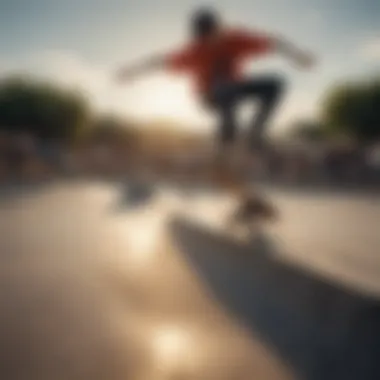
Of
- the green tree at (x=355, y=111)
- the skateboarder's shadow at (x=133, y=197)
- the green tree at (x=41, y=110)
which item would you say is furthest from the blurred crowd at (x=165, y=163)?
the green tree at (x=355, y=111)

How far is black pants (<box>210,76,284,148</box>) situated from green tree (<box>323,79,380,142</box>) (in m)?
26.0

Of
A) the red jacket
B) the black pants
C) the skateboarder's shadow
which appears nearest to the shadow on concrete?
the black pants

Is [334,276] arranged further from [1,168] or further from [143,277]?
[1,168]

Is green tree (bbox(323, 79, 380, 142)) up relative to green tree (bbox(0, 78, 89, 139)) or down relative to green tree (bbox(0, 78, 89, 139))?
up

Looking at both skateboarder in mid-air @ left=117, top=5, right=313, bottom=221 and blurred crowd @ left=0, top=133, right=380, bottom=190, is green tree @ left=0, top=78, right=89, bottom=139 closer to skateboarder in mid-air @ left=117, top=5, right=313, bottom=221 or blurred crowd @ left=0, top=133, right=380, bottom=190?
blurred crowd @ left=0, top=133, right=380, bottom=190

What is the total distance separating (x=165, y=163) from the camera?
14812 mm

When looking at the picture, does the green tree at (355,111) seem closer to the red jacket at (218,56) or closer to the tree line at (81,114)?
the tree line at (81,114)

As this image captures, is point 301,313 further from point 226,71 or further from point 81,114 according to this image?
point 81,114

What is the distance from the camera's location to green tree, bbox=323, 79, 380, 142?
1221 inches

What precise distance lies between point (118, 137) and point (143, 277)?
27.8m

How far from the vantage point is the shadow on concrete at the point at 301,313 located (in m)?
2.18

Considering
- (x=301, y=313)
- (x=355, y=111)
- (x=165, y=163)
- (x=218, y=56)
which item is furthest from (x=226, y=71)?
(x=355, y=111)

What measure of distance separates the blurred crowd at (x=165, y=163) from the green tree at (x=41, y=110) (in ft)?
22.6

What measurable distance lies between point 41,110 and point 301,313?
937 inches
